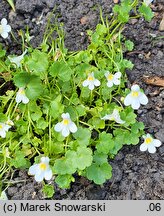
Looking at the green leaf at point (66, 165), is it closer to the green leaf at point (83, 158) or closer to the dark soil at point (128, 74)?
the green leaf at point (83, 158)

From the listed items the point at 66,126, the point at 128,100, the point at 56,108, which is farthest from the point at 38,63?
the point at 128,100

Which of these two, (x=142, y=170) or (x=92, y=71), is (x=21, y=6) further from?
(x=142, y=170)

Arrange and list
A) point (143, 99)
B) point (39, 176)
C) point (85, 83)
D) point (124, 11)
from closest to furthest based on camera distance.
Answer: point (39, 176), point (143, 99), point (85, 83), point (124, 11)

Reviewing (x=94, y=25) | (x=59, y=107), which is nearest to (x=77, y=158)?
(x=59, y=107)

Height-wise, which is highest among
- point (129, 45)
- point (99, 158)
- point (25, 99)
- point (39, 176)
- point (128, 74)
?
point (129, 45)

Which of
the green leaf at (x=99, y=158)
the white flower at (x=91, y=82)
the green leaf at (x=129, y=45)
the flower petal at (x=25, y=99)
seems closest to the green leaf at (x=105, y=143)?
the green leaf at (x=99, y=158)

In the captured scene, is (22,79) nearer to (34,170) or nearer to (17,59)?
(17,59)
